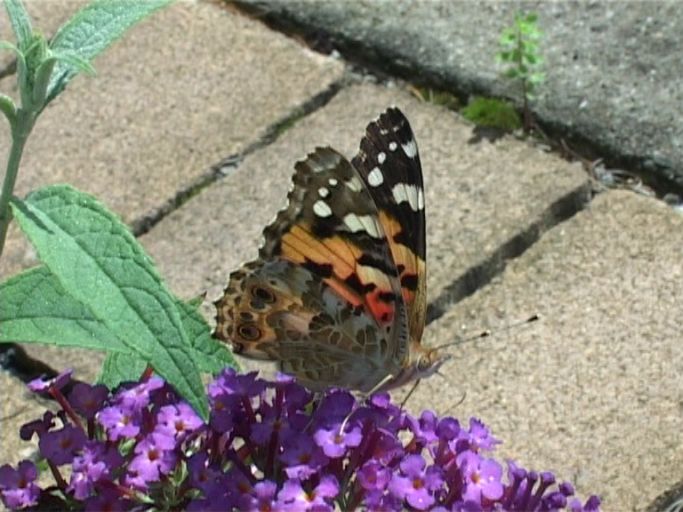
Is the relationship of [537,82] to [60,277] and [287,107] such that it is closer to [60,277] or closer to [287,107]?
[287,107]

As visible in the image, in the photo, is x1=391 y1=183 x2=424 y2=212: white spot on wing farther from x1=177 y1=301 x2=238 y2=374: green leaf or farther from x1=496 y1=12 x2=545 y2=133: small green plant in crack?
x1=496 y1=12 x2=545 y2=133: small green plant in crack

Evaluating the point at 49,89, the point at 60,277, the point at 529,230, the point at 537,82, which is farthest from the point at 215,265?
the point at 60,277

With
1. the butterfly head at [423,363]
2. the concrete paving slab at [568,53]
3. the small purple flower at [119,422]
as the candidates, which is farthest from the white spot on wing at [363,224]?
the concrete paving slab at [568,53]

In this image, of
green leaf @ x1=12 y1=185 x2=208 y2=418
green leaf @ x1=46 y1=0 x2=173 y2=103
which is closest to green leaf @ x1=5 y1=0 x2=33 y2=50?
green leaf @ x1=46 y1=0 x2=173 y2=103

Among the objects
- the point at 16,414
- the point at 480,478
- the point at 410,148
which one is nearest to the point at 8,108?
the point at 410,148

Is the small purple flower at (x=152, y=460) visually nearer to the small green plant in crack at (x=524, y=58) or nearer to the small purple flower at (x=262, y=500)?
the small purple flower at (x=262, y=500)

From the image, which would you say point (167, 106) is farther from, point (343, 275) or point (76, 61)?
point (76, 61)
